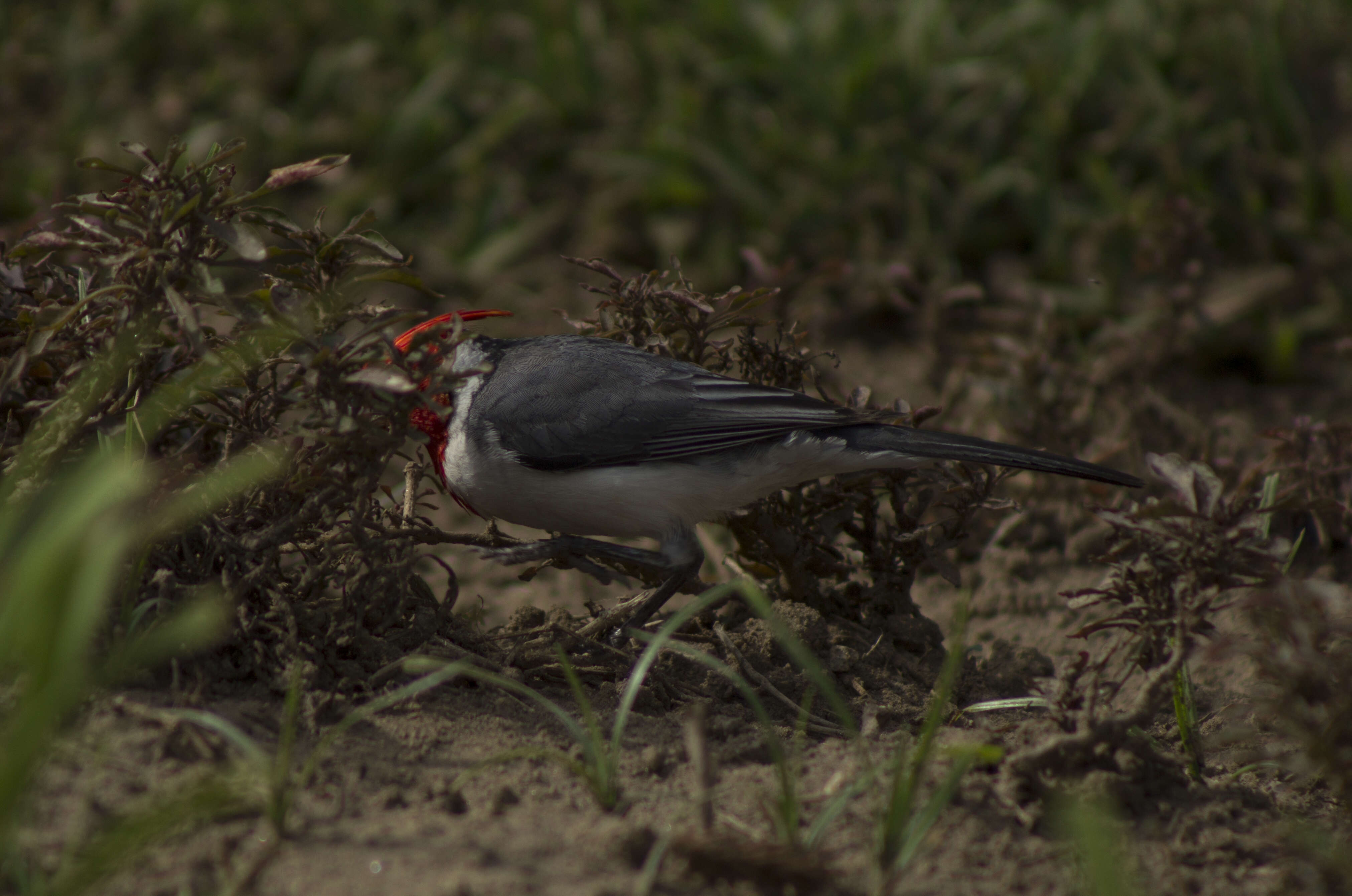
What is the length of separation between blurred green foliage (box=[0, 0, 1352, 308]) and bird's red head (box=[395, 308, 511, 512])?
8.37 ft

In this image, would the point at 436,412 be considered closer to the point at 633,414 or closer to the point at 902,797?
the point at 633,414

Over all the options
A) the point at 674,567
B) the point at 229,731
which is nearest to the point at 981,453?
the point at 674,567

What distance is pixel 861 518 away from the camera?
3.93m

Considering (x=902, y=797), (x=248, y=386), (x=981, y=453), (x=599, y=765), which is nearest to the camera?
(x=902, y=797)

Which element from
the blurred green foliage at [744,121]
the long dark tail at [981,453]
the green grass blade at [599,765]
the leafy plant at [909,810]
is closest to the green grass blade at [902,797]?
the leafy plant at [909,810]

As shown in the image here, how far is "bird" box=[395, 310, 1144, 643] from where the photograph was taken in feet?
11.8

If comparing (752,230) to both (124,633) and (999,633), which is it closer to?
(999,633)

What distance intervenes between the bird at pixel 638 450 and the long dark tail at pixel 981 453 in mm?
14

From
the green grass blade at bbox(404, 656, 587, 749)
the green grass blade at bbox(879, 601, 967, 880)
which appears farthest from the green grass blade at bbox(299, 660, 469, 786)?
the green grass blade at bbox(879, 601, 967, 880)

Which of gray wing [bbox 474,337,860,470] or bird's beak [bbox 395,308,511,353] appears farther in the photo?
gray wing [bbox 474,337,860,470]

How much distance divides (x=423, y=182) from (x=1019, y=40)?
3329 mm

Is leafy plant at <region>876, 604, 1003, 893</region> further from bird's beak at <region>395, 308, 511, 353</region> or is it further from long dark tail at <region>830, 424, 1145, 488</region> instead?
bird's beak at <region>395, 308, 511, 353</region>

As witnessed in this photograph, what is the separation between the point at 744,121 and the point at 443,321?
3.51 metres

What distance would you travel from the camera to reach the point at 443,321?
10.7 feet
